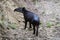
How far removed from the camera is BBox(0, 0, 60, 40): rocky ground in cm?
947

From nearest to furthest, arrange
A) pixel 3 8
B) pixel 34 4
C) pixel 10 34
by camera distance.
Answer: pixel 10 34
pixel 3 8
pixel 34 4

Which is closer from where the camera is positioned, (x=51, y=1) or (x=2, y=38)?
(x=2, y=38)

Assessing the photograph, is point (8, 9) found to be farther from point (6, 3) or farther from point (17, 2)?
point (17, 2)

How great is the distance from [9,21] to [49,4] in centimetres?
748

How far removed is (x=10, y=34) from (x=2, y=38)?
34.2 inches

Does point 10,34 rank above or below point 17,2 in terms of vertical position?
below

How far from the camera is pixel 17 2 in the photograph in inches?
565

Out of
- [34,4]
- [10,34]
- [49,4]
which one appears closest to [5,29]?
[10,34]

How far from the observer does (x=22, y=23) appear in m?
11.6

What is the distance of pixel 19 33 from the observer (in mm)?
9859

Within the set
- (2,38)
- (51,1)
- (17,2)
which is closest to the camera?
(2,38)

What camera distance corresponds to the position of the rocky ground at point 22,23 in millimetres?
9469

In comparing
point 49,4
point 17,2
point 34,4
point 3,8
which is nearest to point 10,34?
point 3,8

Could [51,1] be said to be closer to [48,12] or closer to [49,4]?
[49,4]
